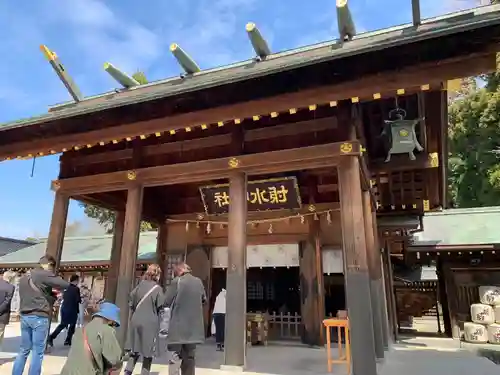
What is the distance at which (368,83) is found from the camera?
525 cm

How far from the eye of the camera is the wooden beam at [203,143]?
6309mm

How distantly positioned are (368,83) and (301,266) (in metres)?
5.37

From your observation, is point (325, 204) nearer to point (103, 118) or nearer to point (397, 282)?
point (103, 118)

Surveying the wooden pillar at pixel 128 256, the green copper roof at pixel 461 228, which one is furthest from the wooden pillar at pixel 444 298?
the wooden pillar at pixel 128 256

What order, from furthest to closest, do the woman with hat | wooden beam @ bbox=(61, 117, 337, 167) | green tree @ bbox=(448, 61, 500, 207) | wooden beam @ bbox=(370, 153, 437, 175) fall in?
green tree @ bbox=(448, 61, 500, 207), wooden beam @ bbox=(370, 153, 437, 175), wooden beam @ bbox=(61, 117, 337, 167), the woman with hat

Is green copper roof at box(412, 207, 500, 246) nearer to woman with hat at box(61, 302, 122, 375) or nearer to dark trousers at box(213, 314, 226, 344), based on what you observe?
dark trousers at box(213, 314, 226, 344)

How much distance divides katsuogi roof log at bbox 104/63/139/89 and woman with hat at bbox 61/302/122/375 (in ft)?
22.4

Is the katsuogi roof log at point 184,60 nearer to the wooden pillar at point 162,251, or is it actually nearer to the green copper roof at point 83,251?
the wooden pillar at point 162,251

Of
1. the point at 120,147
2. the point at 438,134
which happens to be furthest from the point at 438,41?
the point at 120,147

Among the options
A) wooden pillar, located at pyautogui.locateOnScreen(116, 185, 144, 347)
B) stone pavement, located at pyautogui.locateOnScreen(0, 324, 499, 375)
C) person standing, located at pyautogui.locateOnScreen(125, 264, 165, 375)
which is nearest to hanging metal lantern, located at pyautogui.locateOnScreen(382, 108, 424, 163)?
stone pavement, located at pyautogui.locateOnScreen(0, 324, 499, 375)

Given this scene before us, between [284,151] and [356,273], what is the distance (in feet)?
7.26

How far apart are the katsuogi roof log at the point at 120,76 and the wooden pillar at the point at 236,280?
→ 13.4ft

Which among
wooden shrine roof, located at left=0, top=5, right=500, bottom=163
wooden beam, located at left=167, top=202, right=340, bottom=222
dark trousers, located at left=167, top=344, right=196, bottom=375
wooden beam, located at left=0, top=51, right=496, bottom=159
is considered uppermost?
wooden shrine roof, located at left=0, top=5, right=500, bottom=163

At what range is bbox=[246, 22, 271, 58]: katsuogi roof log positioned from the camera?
6.21m
